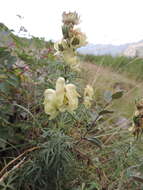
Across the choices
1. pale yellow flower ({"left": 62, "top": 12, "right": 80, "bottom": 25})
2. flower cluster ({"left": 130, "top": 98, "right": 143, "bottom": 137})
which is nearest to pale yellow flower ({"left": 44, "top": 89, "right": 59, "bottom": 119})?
flower cluster ({"left": 130, "top": 98, "right": 143, "bottom": 137})

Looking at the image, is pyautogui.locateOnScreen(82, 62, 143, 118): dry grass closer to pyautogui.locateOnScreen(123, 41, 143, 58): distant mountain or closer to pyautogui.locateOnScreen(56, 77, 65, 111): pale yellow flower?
pyautogui.locateOnScreen(123, 41, 143, 58): distant mountain

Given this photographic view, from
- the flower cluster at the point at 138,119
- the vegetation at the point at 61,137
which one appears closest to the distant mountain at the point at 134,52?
the vegetation at the point at 61,137

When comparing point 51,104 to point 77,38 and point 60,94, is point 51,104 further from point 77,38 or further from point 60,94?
point 77,38

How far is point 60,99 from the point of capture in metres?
0.63

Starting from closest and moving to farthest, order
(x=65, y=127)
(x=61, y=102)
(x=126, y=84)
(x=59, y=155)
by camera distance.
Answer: (x=61, y=102) < (x=59, y=155) < (x=65, y=127) < (x=126, y=84)

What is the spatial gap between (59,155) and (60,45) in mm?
521

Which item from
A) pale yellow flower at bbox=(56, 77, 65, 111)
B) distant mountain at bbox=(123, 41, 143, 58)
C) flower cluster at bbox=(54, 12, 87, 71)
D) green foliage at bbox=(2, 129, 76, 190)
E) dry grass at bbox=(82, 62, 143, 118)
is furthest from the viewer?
distant mountain at bbox=(123, 41, 143, 58)

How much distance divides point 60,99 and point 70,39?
1.33 feet

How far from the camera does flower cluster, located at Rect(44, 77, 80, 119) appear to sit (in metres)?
0.63

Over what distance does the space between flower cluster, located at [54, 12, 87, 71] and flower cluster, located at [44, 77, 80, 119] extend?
0.33 meters

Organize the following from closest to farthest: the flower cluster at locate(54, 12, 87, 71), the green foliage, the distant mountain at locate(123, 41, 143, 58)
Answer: the green foliage
the flower cluster at locate(54, 12, 87, 71)
the distant mountain at locate(123, 41, 143, 58)

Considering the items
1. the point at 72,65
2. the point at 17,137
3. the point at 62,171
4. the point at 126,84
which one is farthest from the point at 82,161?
the point at 126,84

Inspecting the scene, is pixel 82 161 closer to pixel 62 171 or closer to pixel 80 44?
pixel 62 171

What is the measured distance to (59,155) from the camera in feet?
2.43
